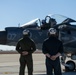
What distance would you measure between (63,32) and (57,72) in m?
7.04

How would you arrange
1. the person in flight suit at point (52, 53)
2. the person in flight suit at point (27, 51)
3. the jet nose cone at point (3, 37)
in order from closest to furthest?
the person in flight suit at point (52, 53) → the person in flight suit at point (27, 51) → the jet nose cone at point (3, 37)

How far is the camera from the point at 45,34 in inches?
659

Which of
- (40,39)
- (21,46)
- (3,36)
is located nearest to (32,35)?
(40,39)

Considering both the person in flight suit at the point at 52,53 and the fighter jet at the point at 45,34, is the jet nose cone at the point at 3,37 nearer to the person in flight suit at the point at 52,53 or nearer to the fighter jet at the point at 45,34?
the fighter jet at the point at 45,34

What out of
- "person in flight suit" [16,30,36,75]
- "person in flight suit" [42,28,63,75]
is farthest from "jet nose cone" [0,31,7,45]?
"person in flight suit" [42,28,63,75]

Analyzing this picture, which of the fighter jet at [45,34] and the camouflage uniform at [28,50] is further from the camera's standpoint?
the fighter jet at [45,34]

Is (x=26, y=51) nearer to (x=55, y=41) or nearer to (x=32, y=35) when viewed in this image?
(x=55, y=41)

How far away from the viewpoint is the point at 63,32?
1670 cm

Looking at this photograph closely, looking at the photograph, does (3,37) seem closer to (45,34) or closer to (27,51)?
(45,34)

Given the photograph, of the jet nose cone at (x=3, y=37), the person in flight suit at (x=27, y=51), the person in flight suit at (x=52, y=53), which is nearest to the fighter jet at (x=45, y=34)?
the jet nose cone at (x=3, y=37)

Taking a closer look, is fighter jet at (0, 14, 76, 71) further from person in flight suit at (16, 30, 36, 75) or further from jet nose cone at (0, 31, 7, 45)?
person in flight suit at (16, 30, 36, 75)

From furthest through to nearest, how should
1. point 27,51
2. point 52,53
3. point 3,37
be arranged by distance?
point 3,37
point 27,51
point 52,53

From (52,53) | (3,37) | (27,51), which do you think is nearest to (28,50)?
(27,51)

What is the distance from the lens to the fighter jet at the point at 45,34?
648 inches
